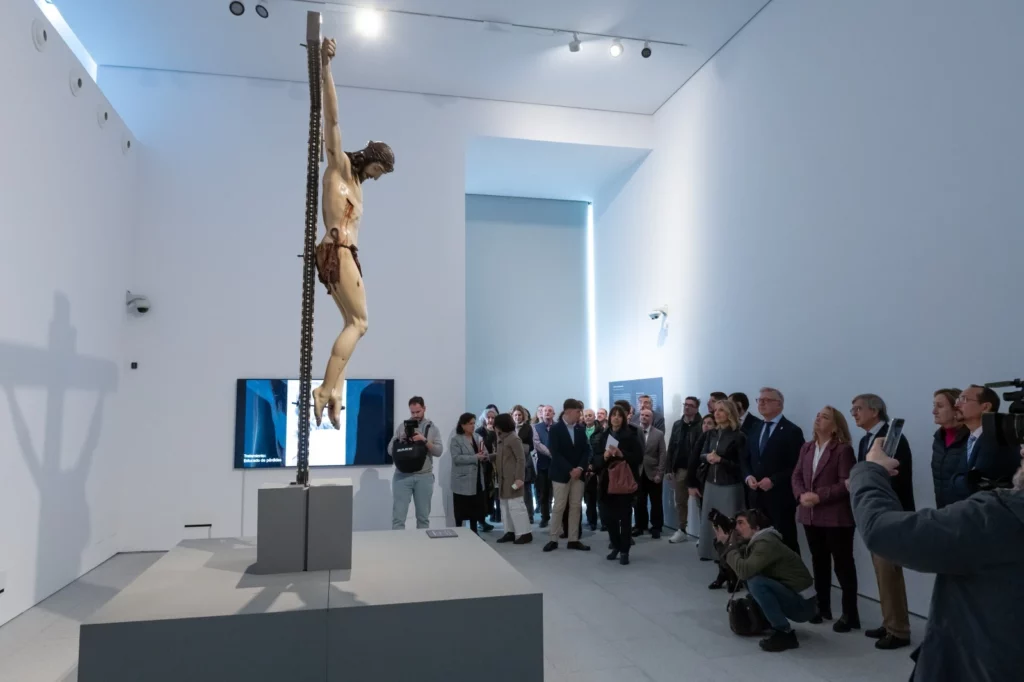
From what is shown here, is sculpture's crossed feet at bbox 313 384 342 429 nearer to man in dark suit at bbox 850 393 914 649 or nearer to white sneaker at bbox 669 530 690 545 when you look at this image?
man in dark suit at bbox 850 393 914 649

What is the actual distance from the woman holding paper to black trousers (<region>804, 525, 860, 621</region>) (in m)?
1.68

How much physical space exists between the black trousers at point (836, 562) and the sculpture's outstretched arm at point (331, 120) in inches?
136

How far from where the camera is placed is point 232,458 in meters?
6.73

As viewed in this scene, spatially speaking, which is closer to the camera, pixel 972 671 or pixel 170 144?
pixel 972 671

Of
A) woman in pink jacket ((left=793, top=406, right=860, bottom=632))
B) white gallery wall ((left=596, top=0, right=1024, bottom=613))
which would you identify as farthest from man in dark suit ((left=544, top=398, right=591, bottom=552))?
woman in pink jacket ((left=793, top=406, right=860, bottom=632))

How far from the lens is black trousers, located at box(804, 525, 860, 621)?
13.3 ft

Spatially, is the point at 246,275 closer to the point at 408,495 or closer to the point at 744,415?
the point at 408,495

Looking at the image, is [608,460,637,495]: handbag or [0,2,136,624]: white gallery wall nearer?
[0,2,136,624]: white gallery wall

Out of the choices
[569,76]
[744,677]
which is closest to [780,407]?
[744,677]

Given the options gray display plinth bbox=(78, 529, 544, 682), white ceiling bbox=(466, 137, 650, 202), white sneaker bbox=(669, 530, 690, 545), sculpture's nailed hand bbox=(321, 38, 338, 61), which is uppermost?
white ceiling bbox=(466, 137, 650, 202)

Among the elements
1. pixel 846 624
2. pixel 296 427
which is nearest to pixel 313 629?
pixel 846 624

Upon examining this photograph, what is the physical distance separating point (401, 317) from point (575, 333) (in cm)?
349

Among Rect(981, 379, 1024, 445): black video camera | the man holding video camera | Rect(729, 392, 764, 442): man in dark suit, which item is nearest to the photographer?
the man holding video camera

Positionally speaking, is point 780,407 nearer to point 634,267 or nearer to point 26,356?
point 634,267
